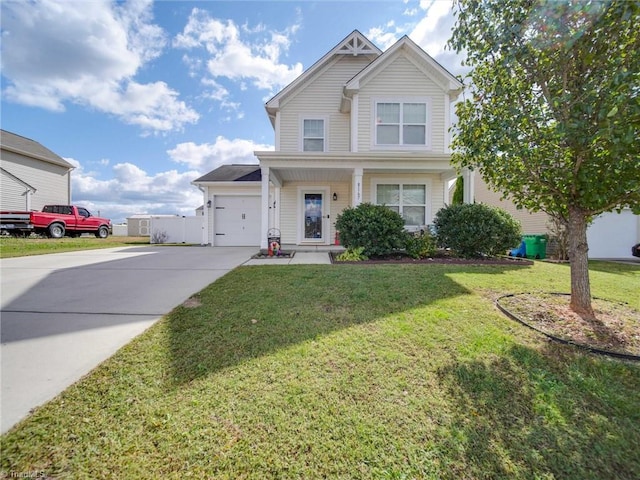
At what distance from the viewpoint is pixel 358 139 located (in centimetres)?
967

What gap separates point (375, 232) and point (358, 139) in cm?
418

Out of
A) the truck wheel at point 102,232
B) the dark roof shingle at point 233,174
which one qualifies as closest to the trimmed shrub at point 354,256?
the dark roof shingle at point 233,174

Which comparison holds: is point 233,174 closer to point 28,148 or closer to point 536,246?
point 536,246

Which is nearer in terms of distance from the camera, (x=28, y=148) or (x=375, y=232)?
(x=375, y=232)

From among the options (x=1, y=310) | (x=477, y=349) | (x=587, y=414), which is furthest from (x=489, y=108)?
(x=1, y=310)

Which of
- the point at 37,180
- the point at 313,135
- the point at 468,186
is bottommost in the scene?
the point at 468,186

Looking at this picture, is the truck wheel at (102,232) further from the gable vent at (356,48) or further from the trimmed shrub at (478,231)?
the trimmed shrub at (478,231)

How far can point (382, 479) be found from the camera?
143cm

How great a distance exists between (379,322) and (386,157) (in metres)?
6.35

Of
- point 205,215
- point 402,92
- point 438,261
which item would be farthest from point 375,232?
point 205,215

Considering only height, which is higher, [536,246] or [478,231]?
[478,231]

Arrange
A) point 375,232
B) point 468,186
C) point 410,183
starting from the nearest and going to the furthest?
point 375,232
point 468,186
point 410,183

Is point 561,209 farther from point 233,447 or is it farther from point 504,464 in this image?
point 233,447

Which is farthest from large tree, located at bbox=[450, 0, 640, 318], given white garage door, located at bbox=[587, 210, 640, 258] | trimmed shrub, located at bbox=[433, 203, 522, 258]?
white garage door, located at bbox=[587, 210, 640, 258]
